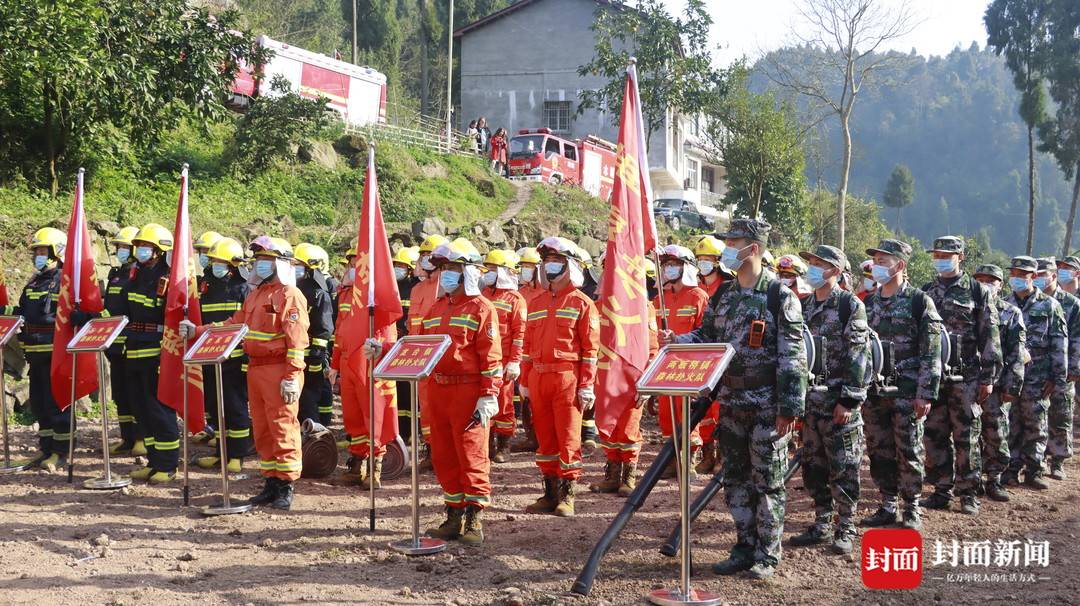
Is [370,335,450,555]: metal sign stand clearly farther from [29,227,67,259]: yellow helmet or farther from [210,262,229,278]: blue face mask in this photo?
[29,227,67,259]: yellow helmet

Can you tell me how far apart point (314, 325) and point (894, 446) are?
19.7ft

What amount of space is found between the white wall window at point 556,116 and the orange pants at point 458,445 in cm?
3753

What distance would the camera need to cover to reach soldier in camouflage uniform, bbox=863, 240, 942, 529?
7453 mm

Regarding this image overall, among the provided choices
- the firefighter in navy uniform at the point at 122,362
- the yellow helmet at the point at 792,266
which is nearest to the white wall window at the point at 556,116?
the yellow helmet at the point at 792,266

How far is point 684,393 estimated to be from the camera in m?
5.09

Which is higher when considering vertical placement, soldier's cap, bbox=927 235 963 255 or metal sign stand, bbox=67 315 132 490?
soldier's cap, bbox=927 235 963 255

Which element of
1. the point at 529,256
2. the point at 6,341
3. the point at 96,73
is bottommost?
the point at 6,341

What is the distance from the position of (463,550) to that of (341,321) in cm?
354

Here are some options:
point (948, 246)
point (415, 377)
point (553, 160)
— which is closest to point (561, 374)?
point (415, 377)

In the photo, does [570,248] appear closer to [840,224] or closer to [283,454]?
[283,454]

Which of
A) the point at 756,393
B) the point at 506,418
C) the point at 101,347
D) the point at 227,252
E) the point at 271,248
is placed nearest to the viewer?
the point at 756,393

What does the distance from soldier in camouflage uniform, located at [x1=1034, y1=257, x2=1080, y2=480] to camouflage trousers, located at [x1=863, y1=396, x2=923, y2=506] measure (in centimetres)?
332

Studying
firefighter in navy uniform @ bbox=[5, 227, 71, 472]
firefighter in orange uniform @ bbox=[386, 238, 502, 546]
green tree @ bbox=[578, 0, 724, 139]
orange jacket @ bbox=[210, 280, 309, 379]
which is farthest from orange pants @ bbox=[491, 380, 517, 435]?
green tree @ bbox=[578, 0, 724, 139]

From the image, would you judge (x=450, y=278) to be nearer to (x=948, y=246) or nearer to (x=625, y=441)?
(x=625, y=441)
